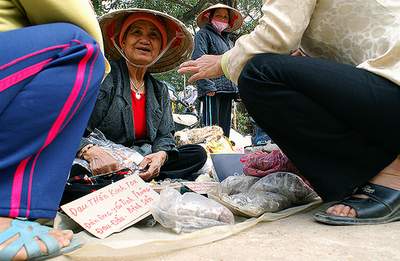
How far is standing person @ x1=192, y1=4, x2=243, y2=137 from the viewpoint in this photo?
12.8ft

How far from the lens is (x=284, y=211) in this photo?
58.3 inches

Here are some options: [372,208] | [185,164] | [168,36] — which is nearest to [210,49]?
[168,36]

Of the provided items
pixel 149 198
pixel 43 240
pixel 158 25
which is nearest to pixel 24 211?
pixel 43 240

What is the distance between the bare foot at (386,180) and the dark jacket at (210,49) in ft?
8.32

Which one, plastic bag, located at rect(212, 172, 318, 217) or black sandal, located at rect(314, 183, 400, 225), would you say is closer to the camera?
black sandal, located at rect(314, 183, 400, 225)

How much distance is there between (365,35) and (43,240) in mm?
1146

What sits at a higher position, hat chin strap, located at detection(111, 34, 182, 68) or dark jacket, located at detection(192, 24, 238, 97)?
hat chin strap, located at detection(111, 34, 182, 68)

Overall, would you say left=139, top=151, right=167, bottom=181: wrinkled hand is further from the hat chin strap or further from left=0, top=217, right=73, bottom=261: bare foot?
left=0, top=217, right=73, bottom=261: bare foot

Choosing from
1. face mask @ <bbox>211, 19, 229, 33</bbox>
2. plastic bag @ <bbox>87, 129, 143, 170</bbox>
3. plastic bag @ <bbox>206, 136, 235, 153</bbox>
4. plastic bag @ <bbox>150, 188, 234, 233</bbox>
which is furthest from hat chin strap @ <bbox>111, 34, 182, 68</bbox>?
face mask @ <bbox>211, 19, 229, 33</bbox>

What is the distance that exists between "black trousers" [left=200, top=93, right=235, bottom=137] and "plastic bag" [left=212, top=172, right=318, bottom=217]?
7.66 feet

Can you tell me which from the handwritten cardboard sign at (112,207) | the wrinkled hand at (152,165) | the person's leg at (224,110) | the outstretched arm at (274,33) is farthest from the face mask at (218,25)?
the handwritten cardboard sign at (112,207)

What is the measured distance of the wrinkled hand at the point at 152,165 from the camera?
199 centimetres

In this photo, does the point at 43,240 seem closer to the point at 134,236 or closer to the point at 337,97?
the point at 134,236

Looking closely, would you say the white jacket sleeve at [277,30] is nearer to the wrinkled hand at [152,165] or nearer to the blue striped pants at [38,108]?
the blue striped pants at [38,108]
